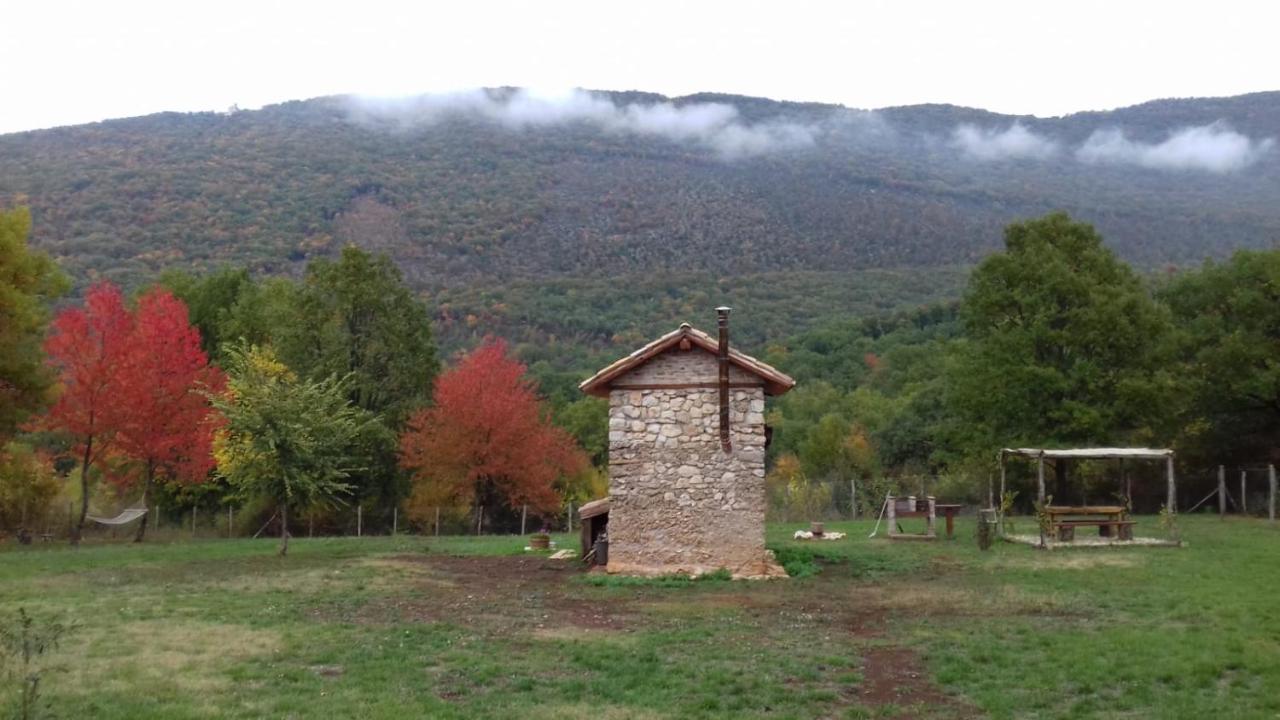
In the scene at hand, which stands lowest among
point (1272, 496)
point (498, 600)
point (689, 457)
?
point (498, 600)

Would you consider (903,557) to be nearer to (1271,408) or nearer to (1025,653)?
(1025,653)

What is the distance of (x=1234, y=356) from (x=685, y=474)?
24527 millimetres

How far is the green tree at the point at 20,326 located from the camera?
2652cm

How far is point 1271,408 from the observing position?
118ft

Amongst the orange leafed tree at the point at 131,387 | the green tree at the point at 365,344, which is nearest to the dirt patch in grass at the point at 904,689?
the orange leafed tree at the point at 131,387

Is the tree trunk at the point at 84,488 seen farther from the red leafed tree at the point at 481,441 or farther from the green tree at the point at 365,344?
the red leafed tree at the point at 481,441

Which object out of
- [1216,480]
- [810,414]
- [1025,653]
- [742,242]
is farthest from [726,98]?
[1025,653]

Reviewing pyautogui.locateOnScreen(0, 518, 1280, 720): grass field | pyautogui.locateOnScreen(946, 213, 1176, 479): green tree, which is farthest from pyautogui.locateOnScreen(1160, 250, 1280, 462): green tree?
pyautogui.locateOnScreen(0, 518, 1280, 720): grass field

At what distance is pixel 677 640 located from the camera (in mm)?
12461

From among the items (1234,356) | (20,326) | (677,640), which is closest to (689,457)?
(677,640)

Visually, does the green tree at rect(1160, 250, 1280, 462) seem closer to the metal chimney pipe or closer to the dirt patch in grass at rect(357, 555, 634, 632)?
the metal chimney pipe

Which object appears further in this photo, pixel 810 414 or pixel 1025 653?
pixel 810 414

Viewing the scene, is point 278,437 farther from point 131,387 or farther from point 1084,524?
point 1084,524

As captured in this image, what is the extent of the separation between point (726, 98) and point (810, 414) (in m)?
107
